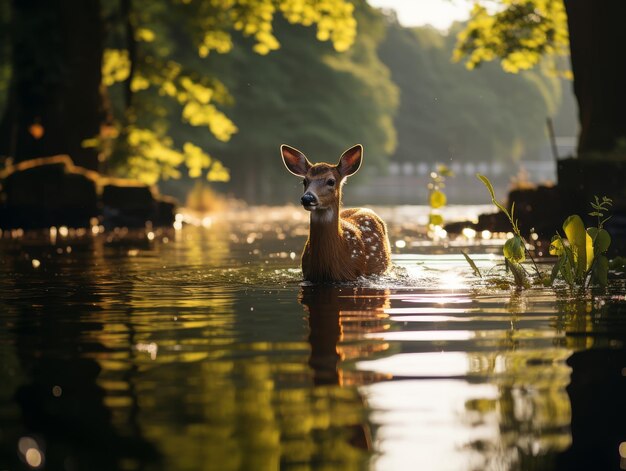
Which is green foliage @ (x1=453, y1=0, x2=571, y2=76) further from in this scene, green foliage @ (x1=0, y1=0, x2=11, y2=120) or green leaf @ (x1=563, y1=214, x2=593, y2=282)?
green leaf @ (x1=563, y1=214, x2=593, y2=282)

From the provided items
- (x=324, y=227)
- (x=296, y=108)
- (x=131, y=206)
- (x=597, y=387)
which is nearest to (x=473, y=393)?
(x=597, y=387)

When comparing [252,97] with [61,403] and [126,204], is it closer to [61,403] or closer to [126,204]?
[126,204]

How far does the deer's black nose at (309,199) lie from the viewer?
13.9 m

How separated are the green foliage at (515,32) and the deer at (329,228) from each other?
56.4 ft

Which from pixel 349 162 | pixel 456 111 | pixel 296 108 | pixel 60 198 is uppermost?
pixel 456 111

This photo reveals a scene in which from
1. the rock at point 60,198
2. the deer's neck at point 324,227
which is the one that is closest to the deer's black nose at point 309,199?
the deer's neck at point 324,227

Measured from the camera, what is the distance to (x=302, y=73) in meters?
76.1

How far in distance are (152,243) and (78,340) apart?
1553cm

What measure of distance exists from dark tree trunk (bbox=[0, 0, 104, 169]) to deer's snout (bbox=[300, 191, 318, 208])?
68.7 ft

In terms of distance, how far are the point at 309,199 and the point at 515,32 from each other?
796 inches

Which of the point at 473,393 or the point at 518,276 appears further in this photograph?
the point at 518,276

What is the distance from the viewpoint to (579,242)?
46.1 feet

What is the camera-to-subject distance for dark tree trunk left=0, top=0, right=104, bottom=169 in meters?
33.7

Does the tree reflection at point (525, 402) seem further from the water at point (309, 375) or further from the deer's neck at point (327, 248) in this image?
the deer's neck at point (327, 248)
